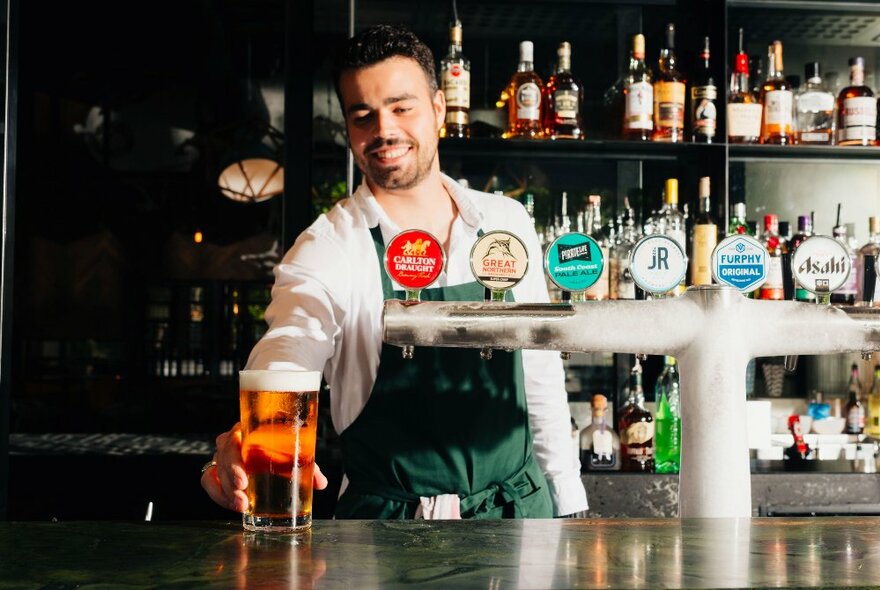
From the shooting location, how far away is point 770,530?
37.5 inches

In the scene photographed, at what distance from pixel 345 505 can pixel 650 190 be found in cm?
190

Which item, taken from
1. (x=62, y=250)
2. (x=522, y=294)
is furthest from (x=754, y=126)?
(x=62, y=250)

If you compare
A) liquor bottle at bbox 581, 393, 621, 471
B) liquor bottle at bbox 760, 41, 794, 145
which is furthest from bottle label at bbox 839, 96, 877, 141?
liquor bottle at bbox 581, 393, 621, 471

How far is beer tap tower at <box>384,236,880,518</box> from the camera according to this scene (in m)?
1.00

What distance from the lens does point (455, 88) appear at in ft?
9.45

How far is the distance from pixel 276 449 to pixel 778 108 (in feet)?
8.19

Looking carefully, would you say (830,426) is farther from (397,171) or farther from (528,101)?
(397,171)

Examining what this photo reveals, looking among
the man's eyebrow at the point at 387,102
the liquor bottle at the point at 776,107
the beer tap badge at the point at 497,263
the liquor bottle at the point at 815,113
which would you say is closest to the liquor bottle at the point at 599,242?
the liquor bottle at the point at 776,107

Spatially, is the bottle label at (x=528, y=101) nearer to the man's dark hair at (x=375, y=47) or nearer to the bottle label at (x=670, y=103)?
the bottle label at (x=670, y=103)

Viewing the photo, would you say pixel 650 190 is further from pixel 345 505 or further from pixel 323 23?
pixel 345 505

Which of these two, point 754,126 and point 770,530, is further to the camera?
point 754,126

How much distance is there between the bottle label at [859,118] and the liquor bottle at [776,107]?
0.59ft

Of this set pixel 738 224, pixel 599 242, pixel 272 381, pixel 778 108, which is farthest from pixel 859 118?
pixel 272 381

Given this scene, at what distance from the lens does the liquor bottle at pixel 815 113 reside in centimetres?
304
